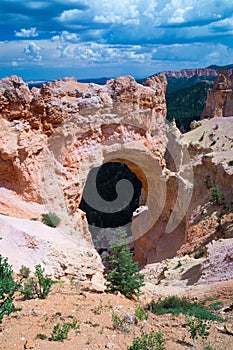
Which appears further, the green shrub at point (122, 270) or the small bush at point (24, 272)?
the green shrub at point (122, 270)

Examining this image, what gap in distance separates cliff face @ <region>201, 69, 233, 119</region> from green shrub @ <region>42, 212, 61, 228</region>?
124 ft

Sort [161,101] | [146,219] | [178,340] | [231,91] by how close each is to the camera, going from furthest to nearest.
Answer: [231,91]
[146,219]
[161,101]
[178,340]

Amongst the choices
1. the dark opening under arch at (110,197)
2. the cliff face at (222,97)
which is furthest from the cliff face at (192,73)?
the dark opening under arch at (110,197)

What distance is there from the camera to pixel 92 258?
431 inches

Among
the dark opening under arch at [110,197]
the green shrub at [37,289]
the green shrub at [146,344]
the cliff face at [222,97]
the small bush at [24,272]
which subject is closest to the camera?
the green shrub at [146,344]

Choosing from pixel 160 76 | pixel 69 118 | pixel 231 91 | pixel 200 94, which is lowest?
pixel 69 118

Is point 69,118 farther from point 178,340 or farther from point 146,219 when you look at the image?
point 146,219

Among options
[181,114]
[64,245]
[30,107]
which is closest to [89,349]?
[64,245]

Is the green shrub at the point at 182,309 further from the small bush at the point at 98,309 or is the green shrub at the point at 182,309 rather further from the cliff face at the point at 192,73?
the cliff face at the point at 192,73

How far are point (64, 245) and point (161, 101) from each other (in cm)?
785

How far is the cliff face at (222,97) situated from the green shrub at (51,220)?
37.7 meters

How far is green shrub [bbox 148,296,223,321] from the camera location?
7.86m

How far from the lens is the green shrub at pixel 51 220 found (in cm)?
1114

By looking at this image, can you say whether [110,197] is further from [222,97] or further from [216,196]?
[216,196]
